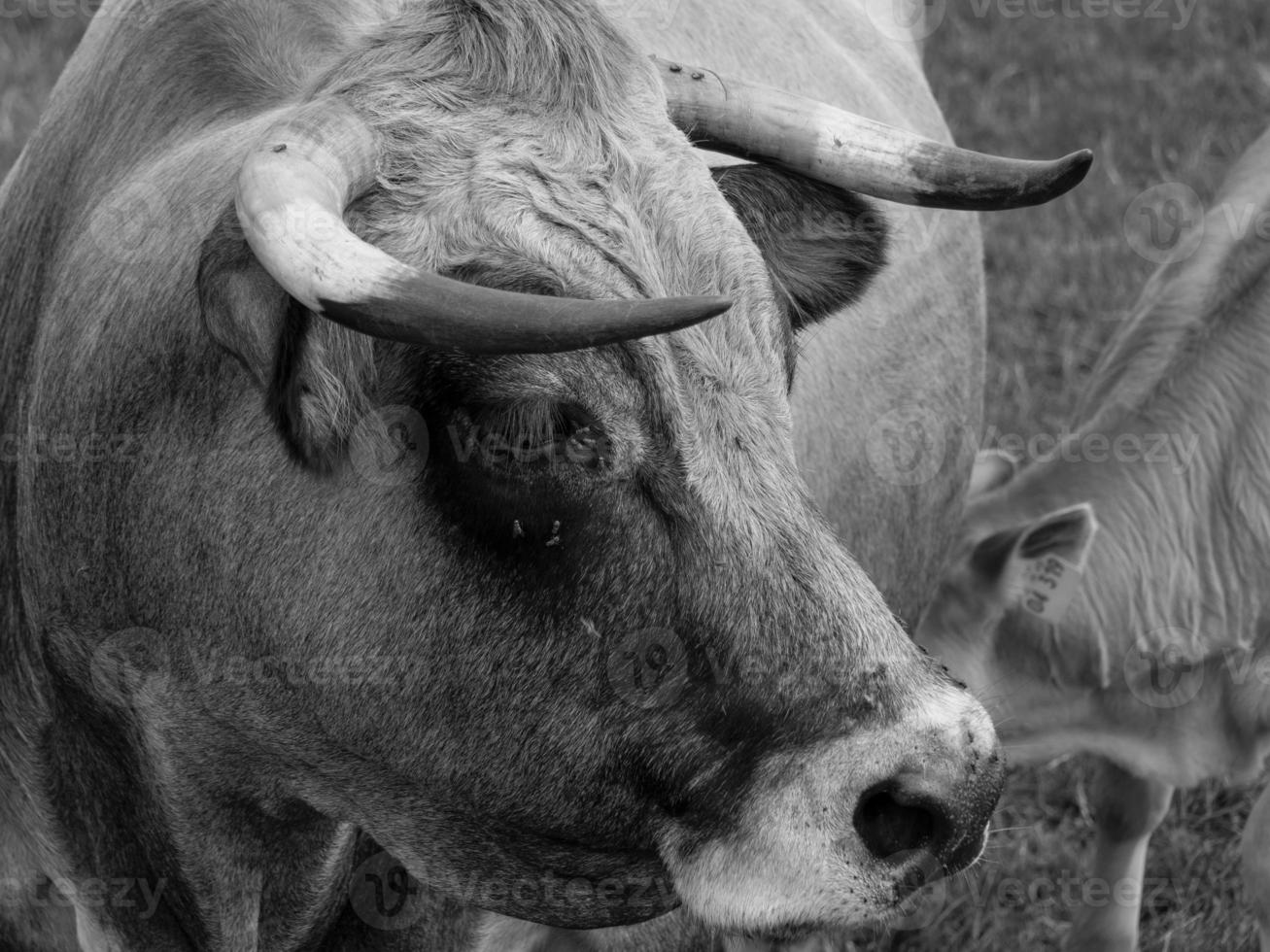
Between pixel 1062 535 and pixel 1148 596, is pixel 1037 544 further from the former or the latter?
pixel 1148 596

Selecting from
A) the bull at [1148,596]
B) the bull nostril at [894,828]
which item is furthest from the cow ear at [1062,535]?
Answer: the bull nostril at [894,828]

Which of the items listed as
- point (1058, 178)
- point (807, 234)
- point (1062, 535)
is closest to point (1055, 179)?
point (1058, 178)

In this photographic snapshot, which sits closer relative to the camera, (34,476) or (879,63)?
(34,476)

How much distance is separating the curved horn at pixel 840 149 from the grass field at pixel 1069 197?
105 inches

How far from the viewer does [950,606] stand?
538cm

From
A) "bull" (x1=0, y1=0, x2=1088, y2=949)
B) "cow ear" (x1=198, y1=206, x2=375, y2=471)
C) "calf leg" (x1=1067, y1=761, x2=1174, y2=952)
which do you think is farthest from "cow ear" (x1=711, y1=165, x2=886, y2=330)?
"calf leg" (x1=1067, y1=761, x2=1174, y2=952)

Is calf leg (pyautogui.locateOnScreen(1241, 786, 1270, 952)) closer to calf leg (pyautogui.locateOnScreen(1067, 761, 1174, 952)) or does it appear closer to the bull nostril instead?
calf leg (pyautogui.locateOnScreen(1067, 761, 1174, 952))

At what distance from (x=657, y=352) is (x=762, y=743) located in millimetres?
646

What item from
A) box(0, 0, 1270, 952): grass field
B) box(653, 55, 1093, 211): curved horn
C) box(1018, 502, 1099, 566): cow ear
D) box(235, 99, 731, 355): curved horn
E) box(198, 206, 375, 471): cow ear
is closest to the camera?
box(235, 99, 731, 355): curved horn

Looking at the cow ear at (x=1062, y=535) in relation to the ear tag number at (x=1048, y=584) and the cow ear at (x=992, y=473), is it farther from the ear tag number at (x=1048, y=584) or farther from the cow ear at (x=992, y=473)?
the cow ear at (x=992, y=473)

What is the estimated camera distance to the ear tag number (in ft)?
16.3

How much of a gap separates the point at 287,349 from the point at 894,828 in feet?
3.95

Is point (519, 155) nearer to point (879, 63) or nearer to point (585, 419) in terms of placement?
point (585, 419)

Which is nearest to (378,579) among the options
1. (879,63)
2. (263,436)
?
(263,436)
